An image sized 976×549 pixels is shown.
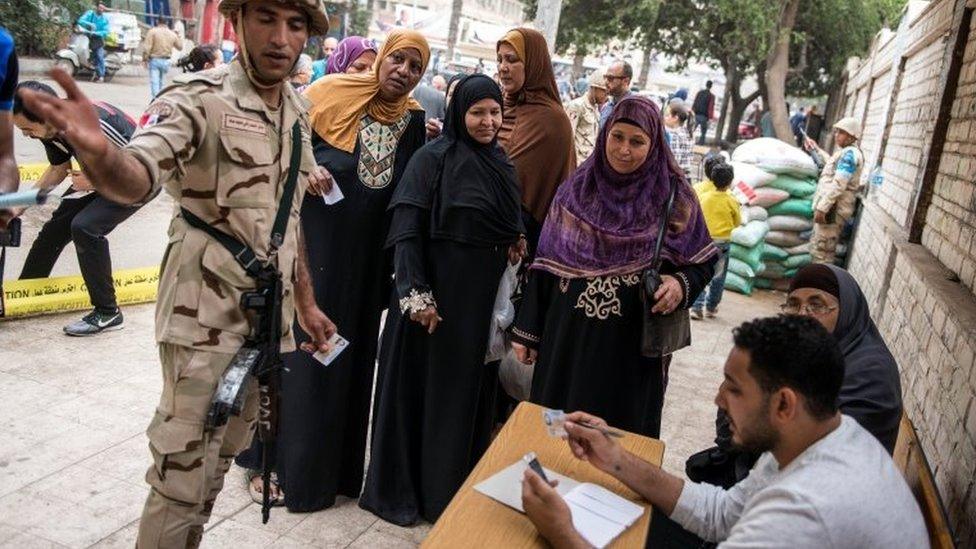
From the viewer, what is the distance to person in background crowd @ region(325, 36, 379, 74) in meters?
4.07

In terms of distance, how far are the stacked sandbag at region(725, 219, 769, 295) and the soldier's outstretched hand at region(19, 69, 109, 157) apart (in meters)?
7.36

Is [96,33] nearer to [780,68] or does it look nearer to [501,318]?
[780,68]

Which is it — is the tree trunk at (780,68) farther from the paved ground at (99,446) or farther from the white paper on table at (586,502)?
the white paper on table at (586,502)

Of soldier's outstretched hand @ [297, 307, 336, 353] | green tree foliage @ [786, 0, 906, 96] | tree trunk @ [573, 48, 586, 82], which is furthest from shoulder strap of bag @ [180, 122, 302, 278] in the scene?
tree trunk @ [573, 48, 586, 82]

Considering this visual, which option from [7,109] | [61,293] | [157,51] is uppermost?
[157,51]

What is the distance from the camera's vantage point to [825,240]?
8.22m

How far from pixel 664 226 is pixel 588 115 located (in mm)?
3934

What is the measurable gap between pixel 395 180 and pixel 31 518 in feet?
5.97

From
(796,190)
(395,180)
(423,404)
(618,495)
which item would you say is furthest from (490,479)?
(796,190)

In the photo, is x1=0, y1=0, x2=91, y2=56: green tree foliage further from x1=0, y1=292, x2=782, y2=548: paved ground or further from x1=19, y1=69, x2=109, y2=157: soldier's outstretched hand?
x1=19, y1=69, x2=109, y2=157: soldier's outstretched hand

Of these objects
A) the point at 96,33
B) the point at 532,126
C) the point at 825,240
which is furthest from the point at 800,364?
the point at 96,33

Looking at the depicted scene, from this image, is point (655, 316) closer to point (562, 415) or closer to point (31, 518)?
point (562, 415)

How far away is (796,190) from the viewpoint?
858 centimetres

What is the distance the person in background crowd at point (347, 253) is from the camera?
9.84ft
